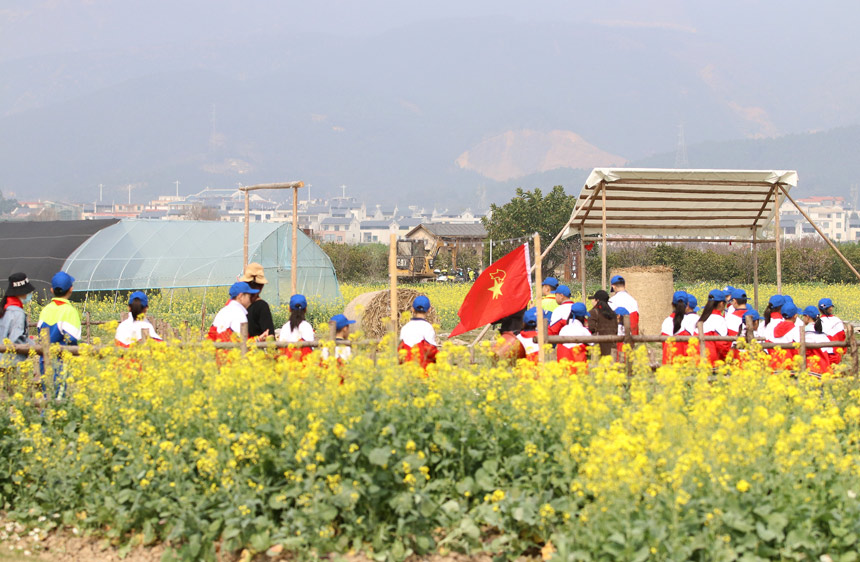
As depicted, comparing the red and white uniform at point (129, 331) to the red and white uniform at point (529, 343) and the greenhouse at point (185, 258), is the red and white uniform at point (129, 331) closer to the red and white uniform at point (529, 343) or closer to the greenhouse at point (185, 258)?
the red and white uniform at point (529, 343)

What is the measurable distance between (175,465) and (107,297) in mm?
20574

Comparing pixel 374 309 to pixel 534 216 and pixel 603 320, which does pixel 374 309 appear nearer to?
pixel 603 320

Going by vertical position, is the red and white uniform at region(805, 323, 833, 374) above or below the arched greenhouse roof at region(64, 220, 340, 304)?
below

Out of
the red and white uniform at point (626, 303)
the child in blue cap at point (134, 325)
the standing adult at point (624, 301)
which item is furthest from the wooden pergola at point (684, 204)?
the child in blue cap at point (134, 325)

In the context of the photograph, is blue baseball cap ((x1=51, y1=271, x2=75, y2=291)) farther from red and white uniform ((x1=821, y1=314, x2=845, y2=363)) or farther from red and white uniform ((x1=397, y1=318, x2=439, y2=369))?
red and white uniform ((x1=821, y1=314, x2=845, y2=363))

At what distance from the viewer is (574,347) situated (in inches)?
368

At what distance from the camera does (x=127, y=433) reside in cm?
638

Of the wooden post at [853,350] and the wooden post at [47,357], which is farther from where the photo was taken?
the wooden post at [853,350]

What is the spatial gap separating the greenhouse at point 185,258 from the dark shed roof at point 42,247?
0.44ft

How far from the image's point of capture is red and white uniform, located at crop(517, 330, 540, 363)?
9.00 metres

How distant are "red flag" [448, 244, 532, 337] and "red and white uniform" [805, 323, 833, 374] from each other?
9.62ft

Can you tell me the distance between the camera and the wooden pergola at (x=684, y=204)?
45.0ft

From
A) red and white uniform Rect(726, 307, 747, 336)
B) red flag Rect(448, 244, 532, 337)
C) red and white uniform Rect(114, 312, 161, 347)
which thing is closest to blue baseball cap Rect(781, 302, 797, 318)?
red and white uniform Rect(726, 307, 747, 336)

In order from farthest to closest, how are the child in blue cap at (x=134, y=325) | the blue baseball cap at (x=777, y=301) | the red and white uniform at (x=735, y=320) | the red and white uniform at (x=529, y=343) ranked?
the red and white uniform at (x=735, y=320) → the blue baseball cap at (x=777, y=301) → the red and white uniform at (x=529, y=343) → the child in blue cap at (x=134, y=325)
